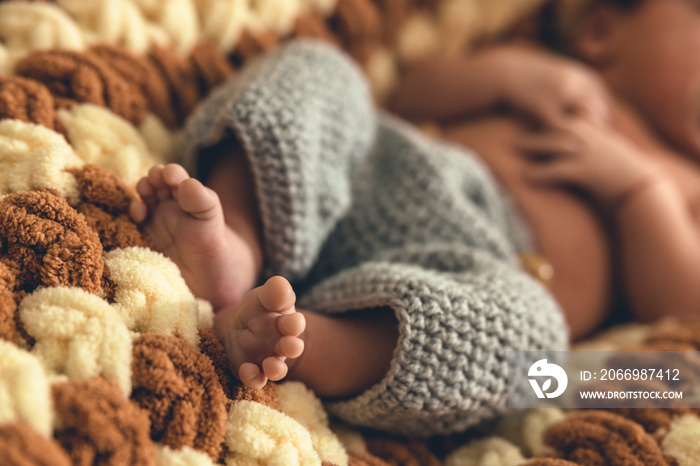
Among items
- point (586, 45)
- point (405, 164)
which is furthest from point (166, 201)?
point (586, 45)

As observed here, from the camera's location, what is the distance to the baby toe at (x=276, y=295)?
0.52 m

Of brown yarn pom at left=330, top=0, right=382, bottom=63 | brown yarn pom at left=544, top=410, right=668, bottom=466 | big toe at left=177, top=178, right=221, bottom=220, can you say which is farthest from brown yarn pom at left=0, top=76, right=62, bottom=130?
brown yarn pom at left=544, top=410, right=668, bottom=466

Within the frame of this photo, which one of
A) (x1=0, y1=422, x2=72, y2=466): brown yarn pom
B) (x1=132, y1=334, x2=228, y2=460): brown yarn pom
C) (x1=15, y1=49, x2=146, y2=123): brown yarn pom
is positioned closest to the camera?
(x1=0, y1=422, x2=72, y2=466): brown yarn pom

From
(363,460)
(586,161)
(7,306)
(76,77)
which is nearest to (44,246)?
Result: (7,306)

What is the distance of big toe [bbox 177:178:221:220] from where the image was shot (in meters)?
0.55

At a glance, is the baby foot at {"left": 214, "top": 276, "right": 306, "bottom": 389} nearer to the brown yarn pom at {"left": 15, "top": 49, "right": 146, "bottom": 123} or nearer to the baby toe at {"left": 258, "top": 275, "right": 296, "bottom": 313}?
the baby toe at {"left": 258, "top": 275, "right": 296, "bottom": 313}

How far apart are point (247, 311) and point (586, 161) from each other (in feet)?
2.39

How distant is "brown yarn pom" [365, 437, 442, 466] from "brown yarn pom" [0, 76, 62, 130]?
20.8 inches

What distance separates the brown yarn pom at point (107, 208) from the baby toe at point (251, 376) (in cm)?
18

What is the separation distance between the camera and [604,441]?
647mm

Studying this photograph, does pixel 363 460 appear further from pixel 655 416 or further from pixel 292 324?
pixel 655 416

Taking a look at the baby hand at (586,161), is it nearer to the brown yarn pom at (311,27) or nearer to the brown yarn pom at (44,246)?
the brown yarn pom at (311,27)

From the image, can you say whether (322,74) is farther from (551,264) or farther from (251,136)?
(551,264)

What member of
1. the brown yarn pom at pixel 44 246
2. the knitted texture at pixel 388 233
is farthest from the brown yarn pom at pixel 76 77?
the brown yarn pom at pixel 44 246
